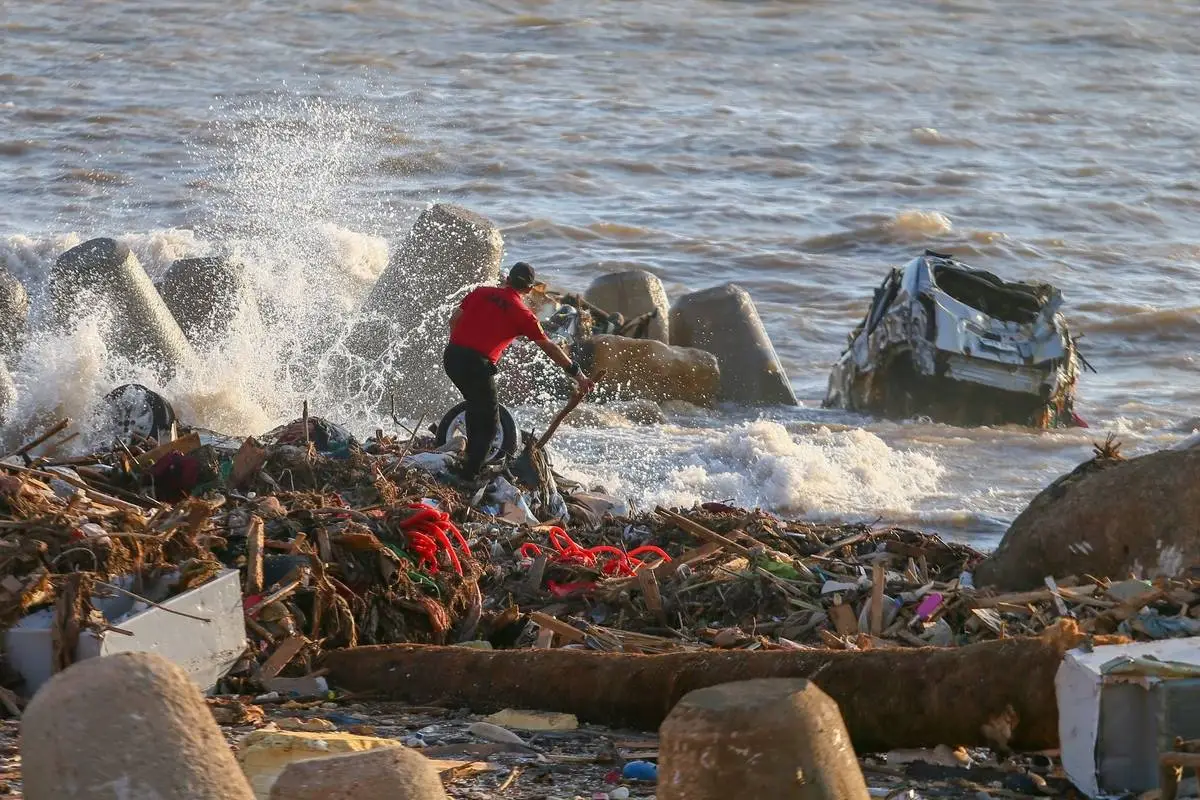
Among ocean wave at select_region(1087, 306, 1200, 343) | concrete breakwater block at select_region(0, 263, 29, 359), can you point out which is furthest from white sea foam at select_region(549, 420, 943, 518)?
ocean wave at select_region(1087, 306, 1200, 343)

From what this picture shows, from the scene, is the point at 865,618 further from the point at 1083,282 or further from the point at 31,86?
the point at 31,86

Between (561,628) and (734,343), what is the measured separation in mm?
10305

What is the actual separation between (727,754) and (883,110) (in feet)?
94.3

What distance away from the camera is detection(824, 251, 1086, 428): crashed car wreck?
14.8 meters

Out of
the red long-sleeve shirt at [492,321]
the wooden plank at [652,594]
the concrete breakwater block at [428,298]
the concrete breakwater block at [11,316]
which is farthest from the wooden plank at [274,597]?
the concrete breakwater block at [11,316]

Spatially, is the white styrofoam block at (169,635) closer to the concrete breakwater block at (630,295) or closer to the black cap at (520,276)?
the black cap at (520,276)

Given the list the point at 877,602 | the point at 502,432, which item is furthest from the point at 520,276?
the point at 877,602

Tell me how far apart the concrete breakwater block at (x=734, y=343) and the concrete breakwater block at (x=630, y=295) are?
0.69 feet

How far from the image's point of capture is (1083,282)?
2252 cm

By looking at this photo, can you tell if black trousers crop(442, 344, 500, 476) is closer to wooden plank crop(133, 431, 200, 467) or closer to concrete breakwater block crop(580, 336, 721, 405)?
wooden plank crop(133, 431, 200, 467)

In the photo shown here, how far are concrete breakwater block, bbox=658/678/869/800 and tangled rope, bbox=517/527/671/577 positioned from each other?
4.73m

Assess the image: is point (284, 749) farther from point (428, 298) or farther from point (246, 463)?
point (428, 298)

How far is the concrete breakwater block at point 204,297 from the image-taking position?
13.9 m

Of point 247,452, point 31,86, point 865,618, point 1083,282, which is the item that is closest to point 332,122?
point 31,86
